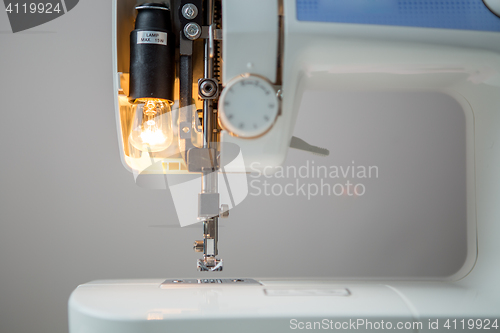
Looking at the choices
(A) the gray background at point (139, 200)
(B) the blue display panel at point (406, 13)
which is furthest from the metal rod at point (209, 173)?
(A) the gray background at point (139, 200)

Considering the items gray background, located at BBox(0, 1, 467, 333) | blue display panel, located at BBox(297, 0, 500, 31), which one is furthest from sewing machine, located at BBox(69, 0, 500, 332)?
gray background, located at BBox(0, 1, 467, 333)

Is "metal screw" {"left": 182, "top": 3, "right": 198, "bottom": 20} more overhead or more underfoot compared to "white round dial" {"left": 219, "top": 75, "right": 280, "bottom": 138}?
more overhead

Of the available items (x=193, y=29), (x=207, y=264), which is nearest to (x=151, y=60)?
(x=193, y=29)

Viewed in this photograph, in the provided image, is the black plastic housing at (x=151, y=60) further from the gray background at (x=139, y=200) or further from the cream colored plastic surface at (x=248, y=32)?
the gray background at (x=139, y=200)

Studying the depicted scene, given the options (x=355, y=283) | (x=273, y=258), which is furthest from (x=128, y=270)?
Answer: (x=355, y=283)

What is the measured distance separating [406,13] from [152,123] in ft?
1.53

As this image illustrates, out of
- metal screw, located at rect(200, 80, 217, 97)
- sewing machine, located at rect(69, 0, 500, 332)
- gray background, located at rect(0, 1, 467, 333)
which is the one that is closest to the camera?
sewing machine, located at rect(69, 0, 500, 332)

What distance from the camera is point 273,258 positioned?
1.49m

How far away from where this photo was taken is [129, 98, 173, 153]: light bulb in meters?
0.69

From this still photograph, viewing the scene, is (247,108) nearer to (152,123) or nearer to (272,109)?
(272,109)

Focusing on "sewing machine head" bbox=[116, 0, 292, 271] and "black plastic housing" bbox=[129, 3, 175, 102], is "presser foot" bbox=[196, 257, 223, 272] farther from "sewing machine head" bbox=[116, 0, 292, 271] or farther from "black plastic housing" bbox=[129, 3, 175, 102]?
"black plastic housing" bbox=[129, 3, 175, 102]

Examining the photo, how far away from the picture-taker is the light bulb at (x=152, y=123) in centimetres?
69

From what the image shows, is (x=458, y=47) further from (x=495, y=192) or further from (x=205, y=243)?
Answer: (x=205, y=243)

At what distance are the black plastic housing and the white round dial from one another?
143 mm
